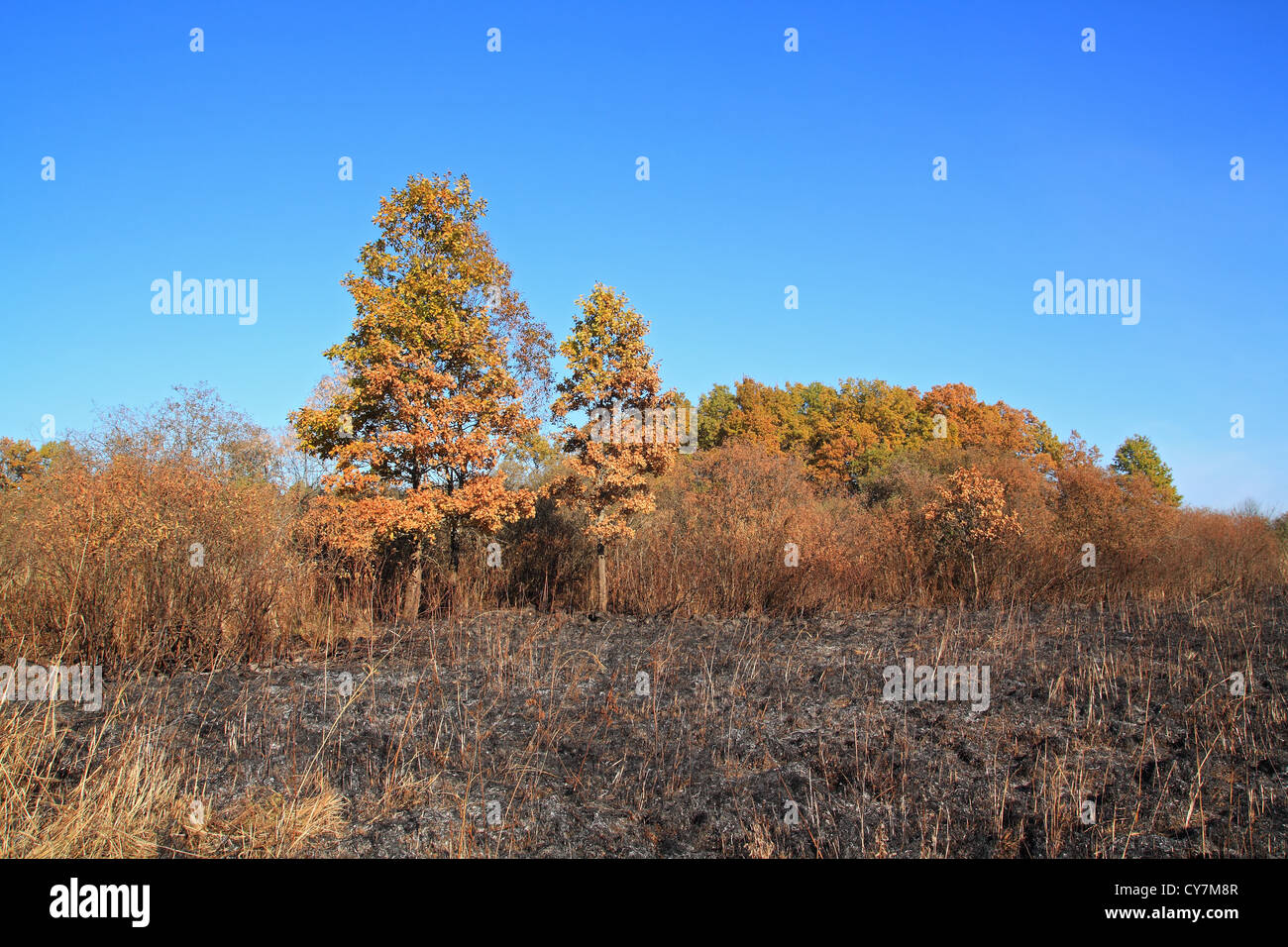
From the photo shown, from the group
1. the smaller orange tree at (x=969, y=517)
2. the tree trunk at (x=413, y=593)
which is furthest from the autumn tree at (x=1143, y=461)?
the tree trunk at (x=413, y=593)

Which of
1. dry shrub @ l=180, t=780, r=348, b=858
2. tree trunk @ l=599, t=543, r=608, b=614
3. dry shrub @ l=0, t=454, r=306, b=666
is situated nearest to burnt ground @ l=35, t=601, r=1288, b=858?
dry shrub @ l=180, t=780, r=348, b=858

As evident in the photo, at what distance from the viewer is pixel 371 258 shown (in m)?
14.8

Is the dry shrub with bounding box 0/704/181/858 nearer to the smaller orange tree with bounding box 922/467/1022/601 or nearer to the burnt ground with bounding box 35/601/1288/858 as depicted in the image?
the burnt ground with bounding box 35/601/1288/858

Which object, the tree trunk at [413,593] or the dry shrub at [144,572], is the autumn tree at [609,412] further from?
the dry shrub at [144,572]

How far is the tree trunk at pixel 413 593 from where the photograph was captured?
44.9ft

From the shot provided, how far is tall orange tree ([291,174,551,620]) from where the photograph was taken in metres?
13.7

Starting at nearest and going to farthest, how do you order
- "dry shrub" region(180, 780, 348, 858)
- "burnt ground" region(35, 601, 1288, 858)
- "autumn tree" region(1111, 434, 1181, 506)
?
"dry shrub" region(180, 780, 348, 858), "burnt ground" region(35, 601, 1288, 858), "autumn tree" region(1111, 434, 1181, 506)

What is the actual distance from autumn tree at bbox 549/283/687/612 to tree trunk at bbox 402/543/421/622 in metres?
3.02

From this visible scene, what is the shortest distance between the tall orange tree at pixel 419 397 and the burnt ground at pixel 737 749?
3.98 meters

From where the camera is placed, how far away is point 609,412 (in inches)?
596

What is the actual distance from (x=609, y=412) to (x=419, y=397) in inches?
149

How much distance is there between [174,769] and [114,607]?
3.48 metres

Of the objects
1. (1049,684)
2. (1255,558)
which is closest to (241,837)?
(1049,684)
